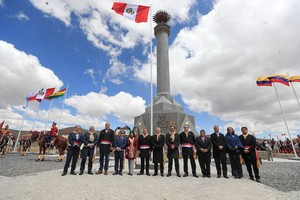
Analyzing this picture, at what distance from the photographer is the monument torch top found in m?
27.8

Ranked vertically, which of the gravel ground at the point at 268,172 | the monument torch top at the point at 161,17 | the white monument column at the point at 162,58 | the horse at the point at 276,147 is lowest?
the gravel ground at the point at 268,172

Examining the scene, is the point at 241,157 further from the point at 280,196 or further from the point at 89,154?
the point at 89,154

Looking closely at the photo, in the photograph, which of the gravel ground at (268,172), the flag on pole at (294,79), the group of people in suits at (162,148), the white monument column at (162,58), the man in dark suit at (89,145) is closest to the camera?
the gravel ground at (268,172)

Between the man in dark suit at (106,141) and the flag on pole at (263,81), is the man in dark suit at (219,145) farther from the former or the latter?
the flag on pole at (263,81)

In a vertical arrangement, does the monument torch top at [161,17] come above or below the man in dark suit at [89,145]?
above

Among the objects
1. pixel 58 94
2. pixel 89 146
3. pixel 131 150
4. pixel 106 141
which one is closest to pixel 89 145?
pixel 89 146

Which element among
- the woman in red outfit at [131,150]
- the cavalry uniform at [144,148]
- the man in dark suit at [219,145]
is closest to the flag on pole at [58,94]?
the woman in red outfit at [131,150]

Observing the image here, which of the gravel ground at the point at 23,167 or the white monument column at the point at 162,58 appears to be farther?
the white monument column at the point at 162,58

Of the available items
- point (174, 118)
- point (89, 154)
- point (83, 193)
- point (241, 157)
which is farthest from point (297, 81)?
point (83, 193)

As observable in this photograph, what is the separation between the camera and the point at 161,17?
2786 centimetres

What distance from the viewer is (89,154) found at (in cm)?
779

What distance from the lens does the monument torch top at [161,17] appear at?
91.3ft

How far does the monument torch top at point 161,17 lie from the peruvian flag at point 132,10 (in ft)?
53.5

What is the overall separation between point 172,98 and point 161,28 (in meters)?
10.8
